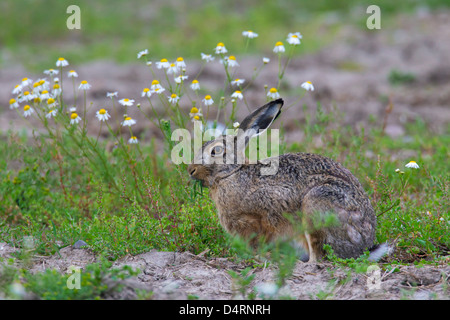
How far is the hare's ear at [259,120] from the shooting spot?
4.74 m

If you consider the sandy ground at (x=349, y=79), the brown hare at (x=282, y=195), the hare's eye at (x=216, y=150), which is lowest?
the brown hare at (x=282, y=195)

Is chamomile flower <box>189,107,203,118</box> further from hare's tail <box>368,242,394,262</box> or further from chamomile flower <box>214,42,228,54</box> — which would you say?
hare's tail <box>368,242,394,262</box>

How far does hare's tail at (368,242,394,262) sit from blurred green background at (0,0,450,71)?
8.17 metres

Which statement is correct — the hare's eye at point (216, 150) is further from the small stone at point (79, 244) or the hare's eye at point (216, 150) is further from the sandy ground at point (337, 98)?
the small stone at point (79, 244)

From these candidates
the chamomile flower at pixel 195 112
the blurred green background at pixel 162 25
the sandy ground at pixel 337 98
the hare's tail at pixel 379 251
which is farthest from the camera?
the blurred green background at pixel 162 25

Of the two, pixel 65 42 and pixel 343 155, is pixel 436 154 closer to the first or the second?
pixel 343 155

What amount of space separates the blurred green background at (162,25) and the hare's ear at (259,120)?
7534 millimetres

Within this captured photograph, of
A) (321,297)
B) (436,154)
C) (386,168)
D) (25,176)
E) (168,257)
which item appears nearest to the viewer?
(321,297)

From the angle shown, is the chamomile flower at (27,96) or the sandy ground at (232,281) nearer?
the sandy ground at (232,281)

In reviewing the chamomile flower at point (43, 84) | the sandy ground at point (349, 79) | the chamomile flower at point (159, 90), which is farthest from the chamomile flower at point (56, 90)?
the sandy ground at point (349, 79)

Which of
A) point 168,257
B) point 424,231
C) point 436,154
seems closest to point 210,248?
point 168,257

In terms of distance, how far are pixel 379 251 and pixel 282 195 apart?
2.65 feet
